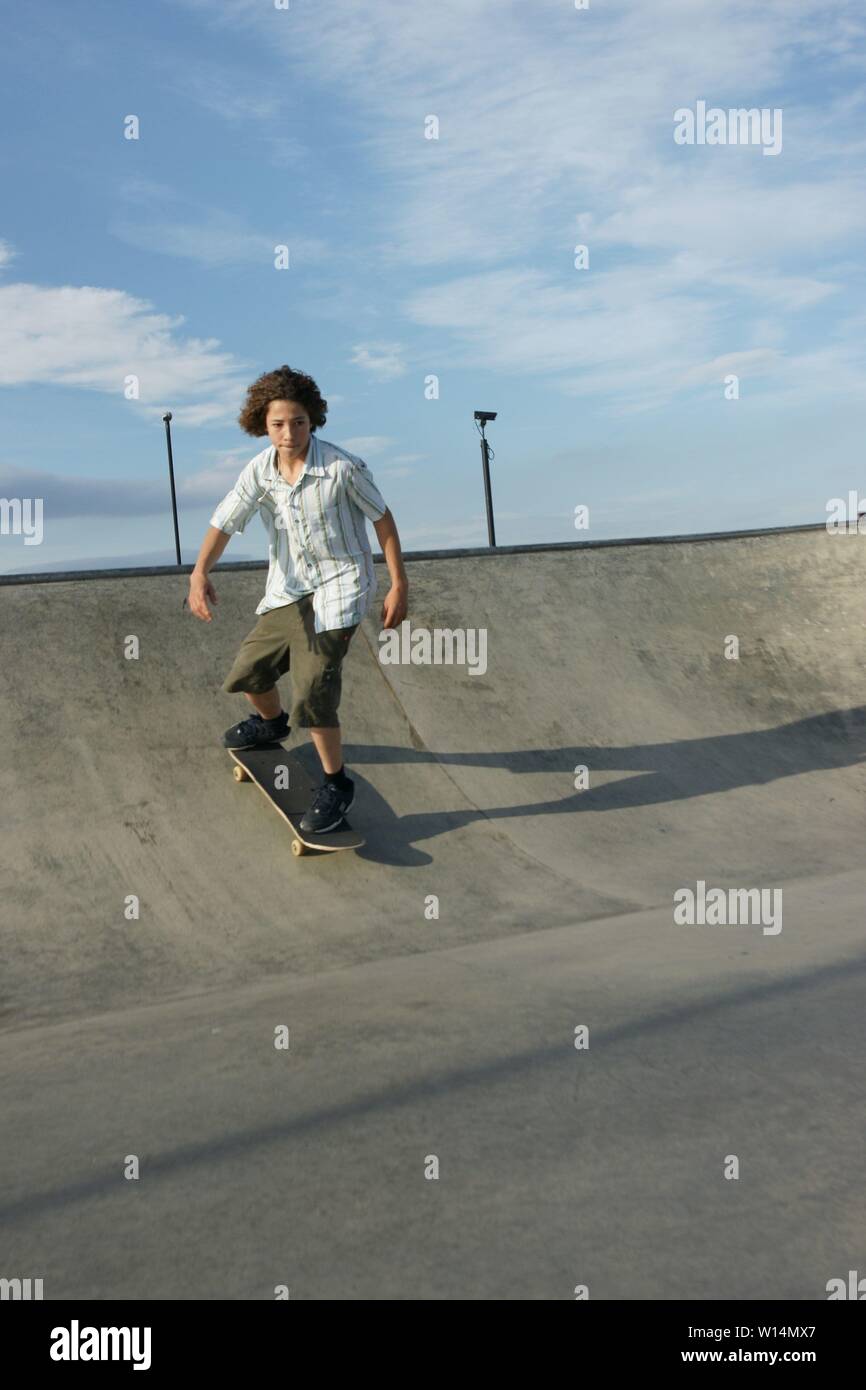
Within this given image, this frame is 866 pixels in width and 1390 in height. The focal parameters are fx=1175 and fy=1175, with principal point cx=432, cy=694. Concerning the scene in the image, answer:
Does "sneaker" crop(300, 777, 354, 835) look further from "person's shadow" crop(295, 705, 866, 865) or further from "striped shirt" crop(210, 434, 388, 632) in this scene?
"striped shirt" crop(210, 434, 388, 632)

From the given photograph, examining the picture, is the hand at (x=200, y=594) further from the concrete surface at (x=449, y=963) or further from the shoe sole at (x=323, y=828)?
the shoe sole at (x=323, y=828)

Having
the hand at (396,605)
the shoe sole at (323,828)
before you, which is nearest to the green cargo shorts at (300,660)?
the hand at (396,605)

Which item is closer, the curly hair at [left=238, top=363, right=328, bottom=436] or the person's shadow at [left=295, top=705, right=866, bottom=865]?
the curly hair at [left=238, top=363, right=328, bottom=436]

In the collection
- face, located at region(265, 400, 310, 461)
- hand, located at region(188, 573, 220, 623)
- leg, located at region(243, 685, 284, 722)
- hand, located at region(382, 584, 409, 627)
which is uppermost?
face, located at region(265, 400, 310, 461)

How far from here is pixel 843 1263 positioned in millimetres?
2059

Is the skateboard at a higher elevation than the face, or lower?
lower

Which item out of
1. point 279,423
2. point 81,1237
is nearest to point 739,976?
point 81,1237

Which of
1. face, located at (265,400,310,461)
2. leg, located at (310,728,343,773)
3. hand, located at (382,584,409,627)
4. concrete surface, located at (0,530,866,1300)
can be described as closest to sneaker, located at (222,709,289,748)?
concrete surface, located at (0,530,866,1300)

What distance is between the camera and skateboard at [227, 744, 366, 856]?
4789 millimetres

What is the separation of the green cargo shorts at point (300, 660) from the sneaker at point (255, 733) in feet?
0.58

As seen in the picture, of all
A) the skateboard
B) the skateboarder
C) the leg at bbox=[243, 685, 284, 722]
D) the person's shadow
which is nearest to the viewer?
the skateboard

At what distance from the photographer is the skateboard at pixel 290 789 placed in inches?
189

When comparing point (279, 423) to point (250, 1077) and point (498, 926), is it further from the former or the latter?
point (250, 1077)

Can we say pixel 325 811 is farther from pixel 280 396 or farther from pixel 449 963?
pixel 280 396
